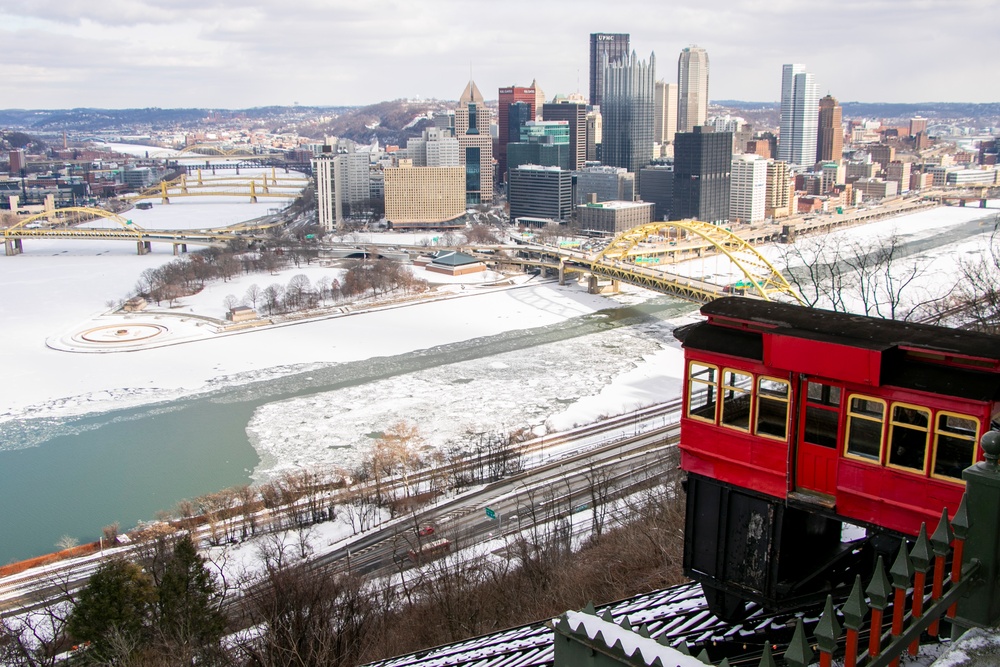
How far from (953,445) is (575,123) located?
11889cm

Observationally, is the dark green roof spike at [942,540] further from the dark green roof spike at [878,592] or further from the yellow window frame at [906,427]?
the yellow window frame at [906,427]

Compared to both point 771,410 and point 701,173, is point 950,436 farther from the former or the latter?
point 701,173

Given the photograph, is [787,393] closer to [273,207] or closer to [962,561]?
[962,561]

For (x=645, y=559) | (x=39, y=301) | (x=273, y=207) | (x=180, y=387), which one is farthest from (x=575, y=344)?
(x=273, y=207)

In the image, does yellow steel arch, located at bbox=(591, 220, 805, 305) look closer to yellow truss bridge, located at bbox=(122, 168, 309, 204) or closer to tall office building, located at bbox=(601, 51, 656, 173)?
tall office building, located at bbox=(601, 51, 656, 173)

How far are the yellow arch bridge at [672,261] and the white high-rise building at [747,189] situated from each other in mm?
21931

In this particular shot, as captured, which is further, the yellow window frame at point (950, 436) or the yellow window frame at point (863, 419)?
the yellow window frame at point (863, 419)

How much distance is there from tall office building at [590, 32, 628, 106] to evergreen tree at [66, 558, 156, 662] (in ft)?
576

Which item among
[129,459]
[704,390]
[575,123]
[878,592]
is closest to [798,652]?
[878,592]

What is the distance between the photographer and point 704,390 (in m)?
6.48

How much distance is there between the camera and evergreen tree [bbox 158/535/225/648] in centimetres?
1137

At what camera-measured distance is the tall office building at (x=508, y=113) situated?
121 m

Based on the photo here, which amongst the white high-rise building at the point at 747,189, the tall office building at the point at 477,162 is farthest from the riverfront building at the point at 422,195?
the white high-rise building at the point at 747,189

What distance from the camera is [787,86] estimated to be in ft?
586
